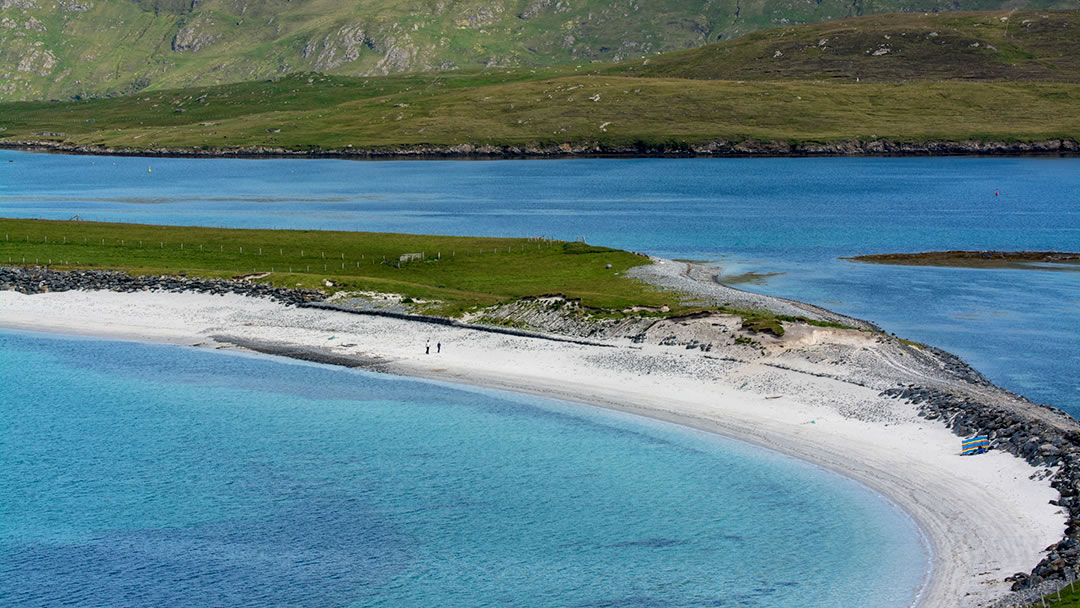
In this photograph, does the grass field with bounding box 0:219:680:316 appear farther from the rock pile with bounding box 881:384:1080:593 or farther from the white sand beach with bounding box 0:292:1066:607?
the rock pile with bounding box 881:384:1080:593

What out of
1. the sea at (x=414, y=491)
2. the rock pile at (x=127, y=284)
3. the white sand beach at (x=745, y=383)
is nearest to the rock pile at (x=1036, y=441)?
the white sand beach at (x=745, y=383)

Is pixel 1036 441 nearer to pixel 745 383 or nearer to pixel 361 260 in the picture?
pixel 745 383

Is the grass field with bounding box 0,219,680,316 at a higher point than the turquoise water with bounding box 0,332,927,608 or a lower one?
higher

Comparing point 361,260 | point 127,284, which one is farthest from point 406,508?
point 361,260

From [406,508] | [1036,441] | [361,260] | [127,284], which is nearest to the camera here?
[1036,441]

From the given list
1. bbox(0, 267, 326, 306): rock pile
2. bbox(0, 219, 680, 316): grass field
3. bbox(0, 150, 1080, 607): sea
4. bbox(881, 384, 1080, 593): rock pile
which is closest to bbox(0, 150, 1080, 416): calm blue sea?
bbox(0, 150, 1080, 607): sea

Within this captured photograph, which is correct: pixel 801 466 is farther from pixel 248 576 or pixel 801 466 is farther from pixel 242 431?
pixel 242 431
